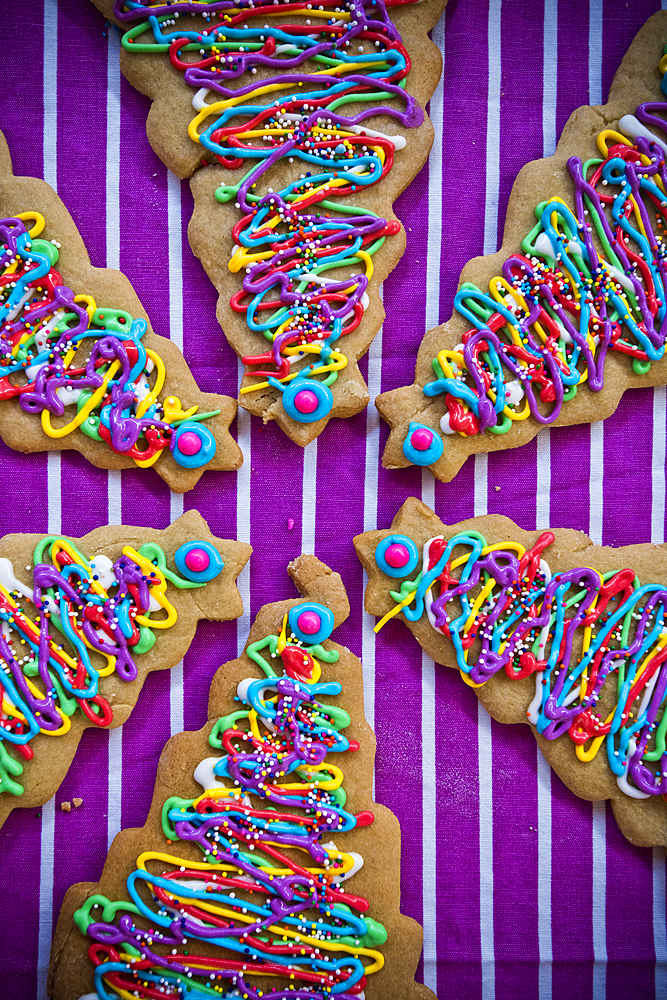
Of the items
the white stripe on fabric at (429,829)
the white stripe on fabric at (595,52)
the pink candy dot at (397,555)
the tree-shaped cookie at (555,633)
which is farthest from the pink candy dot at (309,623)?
the white stripe on fabric at (595,52)

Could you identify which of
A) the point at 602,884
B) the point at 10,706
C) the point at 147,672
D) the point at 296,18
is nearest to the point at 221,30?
the point at 296,18

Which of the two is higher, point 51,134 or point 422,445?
point 51,134

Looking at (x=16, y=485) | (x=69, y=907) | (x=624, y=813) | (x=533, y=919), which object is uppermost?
(x=16, y=485)

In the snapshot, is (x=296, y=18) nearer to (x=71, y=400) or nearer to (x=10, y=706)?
(x=71, y=400)

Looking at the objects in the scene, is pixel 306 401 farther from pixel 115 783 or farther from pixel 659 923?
pixel 659 923

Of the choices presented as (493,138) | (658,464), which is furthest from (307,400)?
(658,464)

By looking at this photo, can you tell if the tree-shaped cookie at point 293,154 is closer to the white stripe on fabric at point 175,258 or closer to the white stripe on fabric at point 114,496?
the white stripe on fabric at point 175,258
